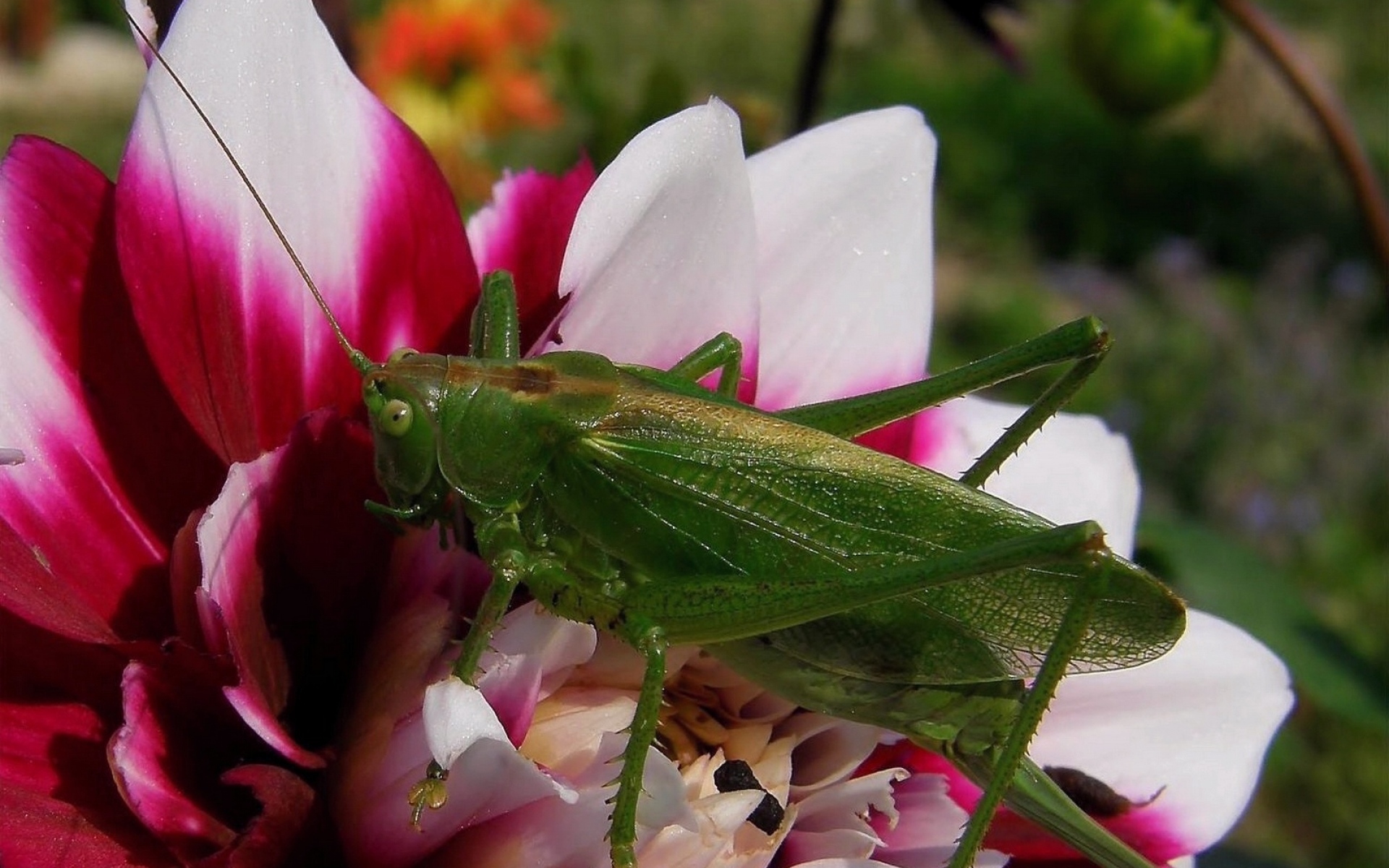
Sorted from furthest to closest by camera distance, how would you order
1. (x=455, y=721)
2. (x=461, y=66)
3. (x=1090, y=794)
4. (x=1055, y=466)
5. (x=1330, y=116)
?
(x=461, y=66), (x=1330, y=116), (x=1055, y=466), (x=1090, y=794), (x=455, y=721)

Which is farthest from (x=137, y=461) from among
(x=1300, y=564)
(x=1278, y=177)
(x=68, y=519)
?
(x=1278, y=177)

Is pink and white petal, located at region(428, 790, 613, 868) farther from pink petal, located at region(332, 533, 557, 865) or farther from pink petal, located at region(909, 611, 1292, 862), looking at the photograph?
pink petal, located at region(909, 611, 1292, 862)

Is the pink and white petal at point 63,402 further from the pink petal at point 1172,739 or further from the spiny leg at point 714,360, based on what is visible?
the pink petal at point 1172,739

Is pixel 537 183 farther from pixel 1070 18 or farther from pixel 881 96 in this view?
pixel 881 96

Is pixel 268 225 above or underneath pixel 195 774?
above

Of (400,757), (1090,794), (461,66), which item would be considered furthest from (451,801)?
(461,66)

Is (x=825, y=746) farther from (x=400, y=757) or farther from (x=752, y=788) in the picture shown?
(x=400, y=757)

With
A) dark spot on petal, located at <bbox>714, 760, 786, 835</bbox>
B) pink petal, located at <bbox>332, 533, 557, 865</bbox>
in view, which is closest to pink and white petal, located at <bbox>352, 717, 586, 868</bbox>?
pink petal, located at <bbox>332, 533, 557, 865</bbox>
